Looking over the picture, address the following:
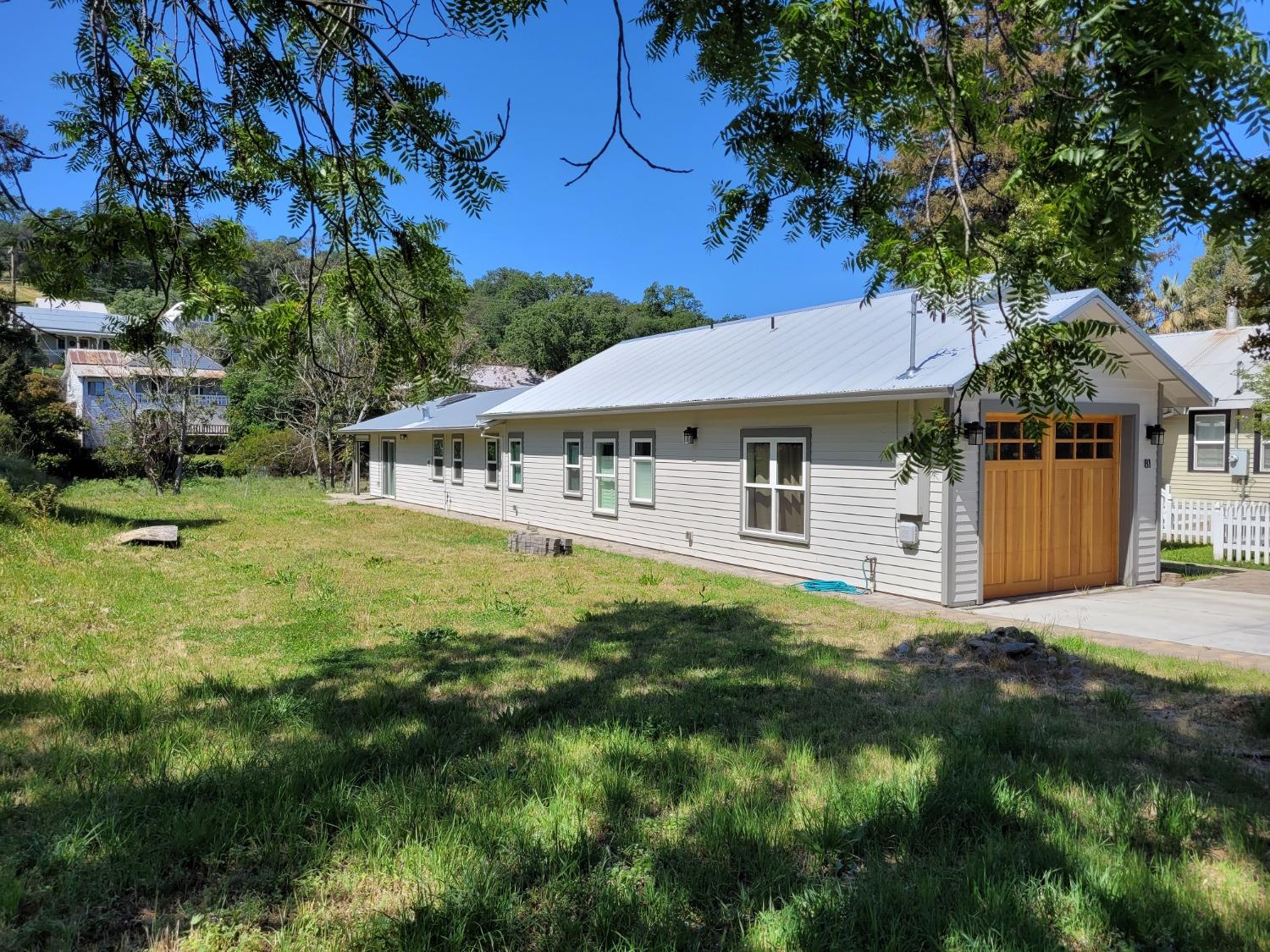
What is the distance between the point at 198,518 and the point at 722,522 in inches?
448

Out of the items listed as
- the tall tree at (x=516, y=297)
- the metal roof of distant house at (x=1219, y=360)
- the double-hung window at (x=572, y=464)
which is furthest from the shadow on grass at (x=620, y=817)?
the tall tree at (x=516, y=297)

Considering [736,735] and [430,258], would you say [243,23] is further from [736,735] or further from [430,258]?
[736,735]

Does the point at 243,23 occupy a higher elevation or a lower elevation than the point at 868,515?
higher

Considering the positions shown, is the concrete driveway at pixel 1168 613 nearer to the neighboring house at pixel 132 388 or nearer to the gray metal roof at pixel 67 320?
the neighboring house at pixel 132 388

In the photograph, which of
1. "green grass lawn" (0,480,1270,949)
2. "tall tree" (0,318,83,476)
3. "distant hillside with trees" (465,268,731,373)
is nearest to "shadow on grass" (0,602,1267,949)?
"green grass lawn" (0,480,1270,949)

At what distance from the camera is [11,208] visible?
11.0 feet

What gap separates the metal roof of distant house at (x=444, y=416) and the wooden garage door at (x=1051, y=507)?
13430 mm

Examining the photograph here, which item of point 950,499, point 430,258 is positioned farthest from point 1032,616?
point 430,258

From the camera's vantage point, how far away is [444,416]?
23562 mm

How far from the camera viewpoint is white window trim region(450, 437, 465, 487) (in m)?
22.7

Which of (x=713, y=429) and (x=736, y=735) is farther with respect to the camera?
(x=713, y=429)

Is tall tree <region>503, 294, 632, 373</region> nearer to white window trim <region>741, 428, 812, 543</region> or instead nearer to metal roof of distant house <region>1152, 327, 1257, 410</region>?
metal roof of distant house <region>1152, 327, 1257, 410</region>

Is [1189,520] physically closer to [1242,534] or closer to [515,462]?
[1242,534]

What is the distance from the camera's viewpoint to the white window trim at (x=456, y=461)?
22.7 m
